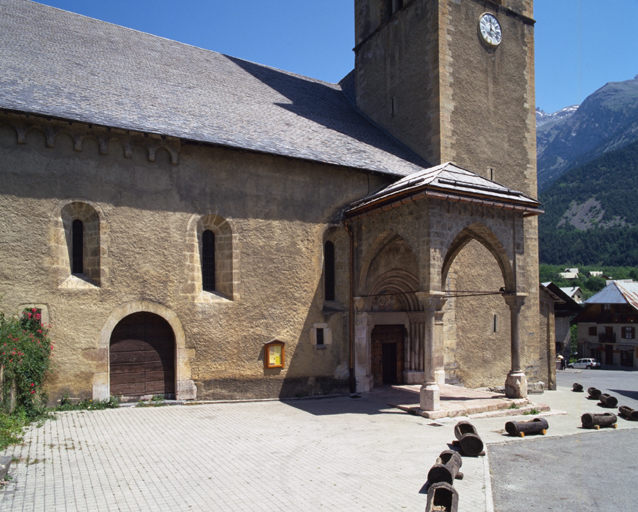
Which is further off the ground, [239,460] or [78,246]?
[78,246]

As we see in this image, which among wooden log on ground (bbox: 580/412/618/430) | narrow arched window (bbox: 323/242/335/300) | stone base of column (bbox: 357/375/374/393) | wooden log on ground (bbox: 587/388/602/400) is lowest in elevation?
wooden log on ground (bbox: 587/388/602/400)

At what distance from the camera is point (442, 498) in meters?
6.62

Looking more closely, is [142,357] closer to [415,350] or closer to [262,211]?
[262,211]

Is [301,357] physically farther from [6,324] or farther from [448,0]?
[448,0]

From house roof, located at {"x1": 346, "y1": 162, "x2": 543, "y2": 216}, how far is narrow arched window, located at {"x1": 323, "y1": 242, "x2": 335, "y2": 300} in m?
1.40

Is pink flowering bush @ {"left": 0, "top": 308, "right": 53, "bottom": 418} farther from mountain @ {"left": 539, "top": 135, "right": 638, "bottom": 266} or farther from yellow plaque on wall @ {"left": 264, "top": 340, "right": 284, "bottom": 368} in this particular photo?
mountain @ {"left": 539, "top": 135, "right": 638, "bottom": 266}

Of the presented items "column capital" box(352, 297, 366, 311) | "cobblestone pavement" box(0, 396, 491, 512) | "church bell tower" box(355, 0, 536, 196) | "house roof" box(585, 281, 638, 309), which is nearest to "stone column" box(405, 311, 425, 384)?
"column capital" box(352, 297, 366, 311)

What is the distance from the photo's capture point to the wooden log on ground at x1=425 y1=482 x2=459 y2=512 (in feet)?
21.0

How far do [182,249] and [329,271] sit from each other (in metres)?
4.74

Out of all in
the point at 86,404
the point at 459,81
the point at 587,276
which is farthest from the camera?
the point at 587,276

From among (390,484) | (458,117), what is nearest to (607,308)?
(458,117)

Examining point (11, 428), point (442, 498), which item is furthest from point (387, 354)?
point (11, 428)

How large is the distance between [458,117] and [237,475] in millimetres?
14484

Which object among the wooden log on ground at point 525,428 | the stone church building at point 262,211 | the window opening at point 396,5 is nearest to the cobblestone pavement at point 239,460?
the wooden log on ground at point 525,428
